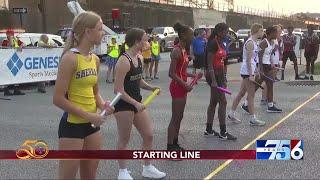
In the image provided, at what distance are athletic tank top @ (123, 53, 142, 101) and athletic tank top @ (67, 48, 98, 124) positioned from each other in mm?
1819

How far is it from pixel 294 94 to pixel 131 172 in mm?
8958

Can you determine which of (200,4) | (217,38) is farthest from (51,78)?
(200,4)

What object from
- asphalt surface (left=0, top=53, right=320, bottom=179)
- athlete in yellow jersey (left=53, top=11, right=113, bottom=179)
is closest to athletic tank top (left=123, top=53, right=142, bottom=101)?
asphalt surface (left=0, top=53, right=320, bottom=179)

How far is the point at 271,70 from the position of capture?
11.5 m

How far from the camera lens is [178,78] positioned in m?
7.24

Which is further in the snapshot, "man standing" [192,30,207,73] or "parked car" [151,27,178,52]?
"parked car" [151,27,178,52]

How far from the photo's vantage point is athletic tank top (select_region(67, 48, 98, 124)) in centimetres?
405

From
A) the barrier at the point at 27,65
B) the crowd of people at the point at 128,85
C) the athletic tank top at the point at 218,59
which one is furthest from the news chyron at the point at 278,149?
the barrier at the point at 27,65

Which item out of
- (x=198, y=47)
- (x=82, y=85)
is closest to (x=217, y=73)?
(x=82, y=85)

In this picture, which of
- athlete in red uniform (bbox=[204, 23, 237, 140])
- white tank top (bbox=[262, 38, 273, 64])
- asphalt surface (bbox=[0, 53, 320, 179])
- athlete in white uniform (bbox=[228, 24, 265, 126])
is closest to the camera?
asphalt surface (bbox=[0, 53, 320, 179])

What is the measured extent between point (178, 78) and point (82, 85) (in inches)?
128

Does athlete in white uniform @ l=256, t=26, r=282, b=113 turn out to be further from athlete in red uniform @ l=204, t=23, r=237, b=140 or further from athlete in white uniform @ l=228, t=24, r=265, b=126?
athlete in red uniform @ l=204, t=23, r=237, b=140

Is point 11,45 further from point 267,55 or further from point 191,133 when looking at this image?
point 191,133

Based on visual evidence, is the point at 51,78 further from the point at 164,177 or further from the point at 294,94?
the point at 164,177
